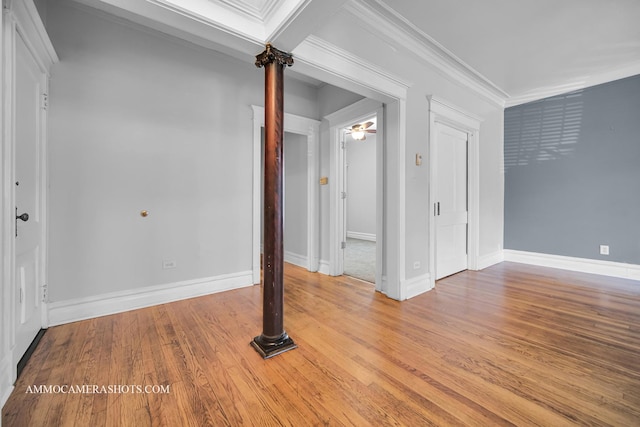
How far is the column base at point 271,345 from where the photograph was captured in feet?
5.97

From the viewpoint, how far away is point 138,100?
2592mm

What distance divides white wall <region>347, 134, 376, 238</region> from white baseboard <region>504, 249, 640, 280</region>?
3200mm

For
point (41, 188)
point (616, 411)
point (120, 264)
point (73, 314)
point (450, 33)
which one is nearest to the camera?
point (616, 411)

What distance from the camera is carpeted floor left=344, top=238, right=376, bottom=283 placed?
12.8 feet

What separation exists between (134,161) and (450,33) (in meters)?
3.47

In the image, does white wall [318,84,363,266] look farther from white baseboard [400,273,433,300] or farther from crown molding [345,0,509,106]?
white baseboard [400,273,433,300]

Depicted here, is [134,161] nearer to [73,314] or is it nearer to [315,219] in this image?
[73,314]

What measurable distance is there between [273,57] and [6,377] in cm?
247

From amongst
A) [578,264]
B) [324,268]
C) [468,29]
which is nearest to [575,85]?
[468,29]

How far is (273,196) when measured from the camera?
1957mm

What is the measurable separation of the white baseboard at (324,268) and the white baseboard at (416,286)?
1.19 metres

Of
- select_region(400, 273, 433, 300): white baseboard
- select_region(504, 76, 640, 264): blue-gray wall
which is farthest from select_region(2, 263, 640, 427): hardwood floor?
select_region(504, 76, 640, 264): blue-gray wall

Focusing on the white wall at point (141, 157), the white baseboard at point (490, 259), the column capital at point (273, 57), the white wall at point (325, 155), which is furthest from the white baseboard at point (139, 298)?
the white baseboard at point (490, 259)

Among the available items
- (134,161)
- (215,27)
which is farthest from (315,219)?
(215,27)
